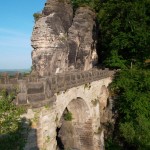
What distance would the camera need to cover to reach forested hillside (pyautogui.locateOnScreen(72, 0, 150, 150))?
68.2ft

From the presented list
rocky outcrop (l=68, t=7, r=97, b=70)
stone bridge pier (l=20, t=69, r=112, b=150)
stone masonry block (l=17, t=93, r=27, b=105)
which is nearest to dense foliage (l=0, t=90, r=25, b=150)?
stone masonry block (l=17, t=93, r=27, b=105)

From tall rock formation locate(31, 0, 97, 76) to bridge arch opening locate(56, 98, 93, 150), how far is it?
5.62m

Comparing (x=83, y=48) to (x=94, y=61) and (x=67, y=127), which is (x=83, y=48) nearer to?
(x=94, y=61)

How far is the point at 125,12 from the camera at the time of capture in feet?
86.9

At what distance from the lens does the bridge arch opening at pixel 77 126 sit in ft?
60.3

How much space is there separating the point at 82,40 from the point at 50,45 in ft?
16.8

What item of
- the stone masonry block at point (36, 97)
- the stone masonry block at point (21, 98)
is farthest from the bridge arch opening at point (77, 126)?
the stone masonry block at point (21, 98)

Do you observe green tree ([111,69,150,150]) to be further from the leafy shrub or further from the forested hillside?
the leafy shrub

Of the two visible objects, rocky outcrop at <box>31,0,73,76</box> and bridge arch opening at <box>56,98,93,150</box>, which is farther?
rocky outcrop at <box>31,0,73,76</box>

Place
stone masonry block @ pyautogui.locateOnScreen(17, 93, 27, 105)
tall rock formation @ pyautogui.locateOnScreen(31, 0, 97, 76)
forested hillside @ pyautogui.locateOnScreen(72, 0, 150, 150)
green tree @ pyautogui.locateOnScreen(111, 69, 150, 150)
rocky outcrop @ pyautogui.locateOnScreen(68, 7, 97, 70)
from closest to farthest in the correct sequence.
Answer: stone masonry block @ pyautogui.locateOnScreen(17, 93, 27, 105) < green tree @ pyautogui.locateOnScreen(111, 69, 150, 150) < forested hillside @ pyautogui.locateOnScreen(72, 0, 150, 150) < tall rock formation @ pyautogui.locateOnScreen(31, 0, 97, 76) < rocky outcrop @ pyautogui.locateOnScreen(68, 7, 97, 70)

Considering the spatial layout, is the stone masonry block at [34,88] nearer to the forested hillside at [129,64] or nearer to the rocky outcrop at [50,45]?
the forested hillside at [129,64]

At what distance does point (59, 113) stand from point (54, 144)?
2.29 m

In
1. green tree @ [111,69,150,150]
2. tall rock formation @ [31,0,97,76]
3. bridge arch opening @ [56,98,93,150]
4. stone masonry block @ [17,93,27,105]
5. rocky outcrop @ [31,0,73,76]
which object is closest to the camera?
stone masonry block @ [17,93,27,105]

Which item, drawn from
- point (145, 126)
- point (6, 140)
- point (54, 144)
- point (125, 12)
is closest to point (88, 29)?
point (125, 12)
